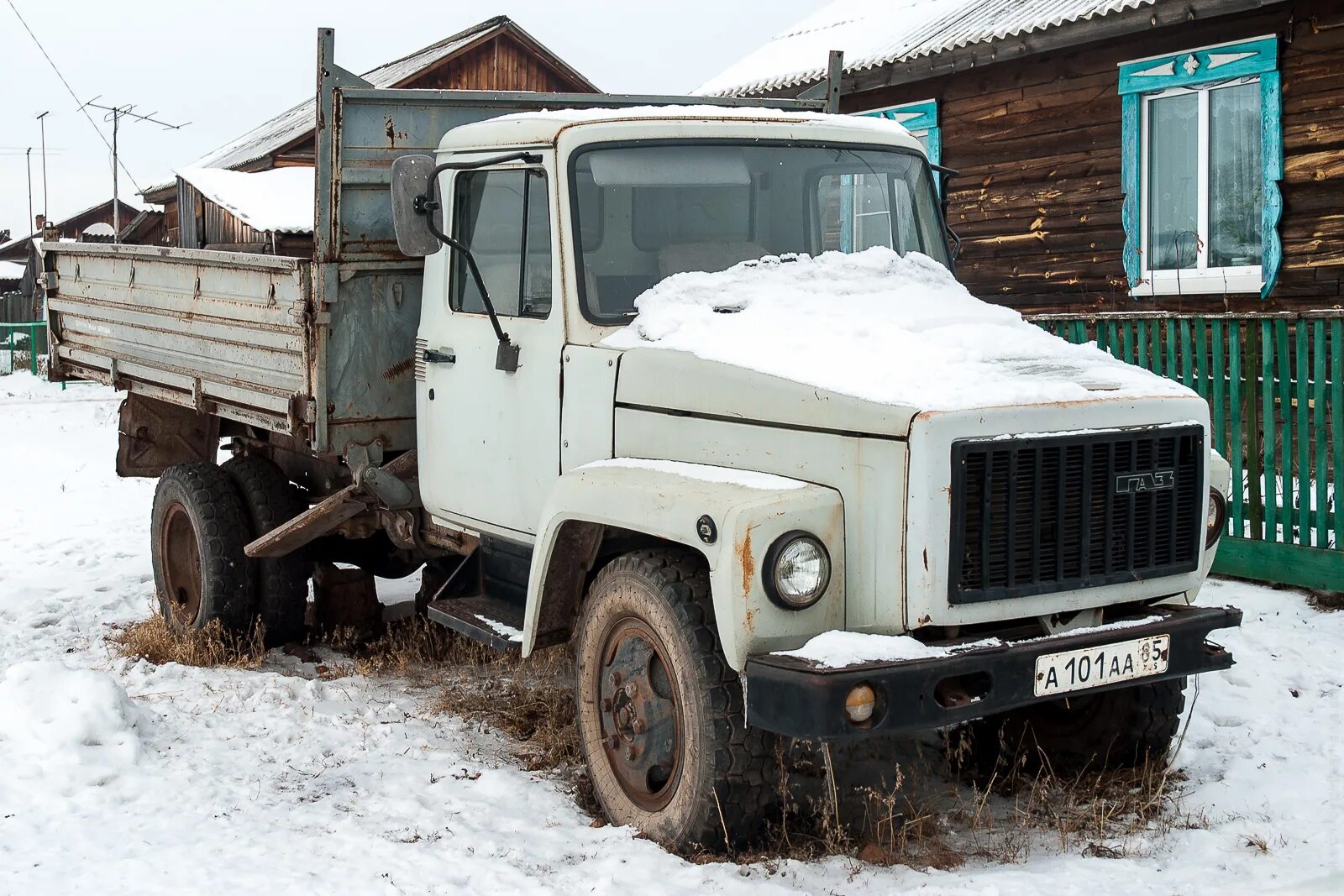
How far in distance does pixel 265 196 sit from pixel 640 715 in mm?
5223

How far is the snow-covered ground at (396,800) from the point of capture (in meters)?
3.88

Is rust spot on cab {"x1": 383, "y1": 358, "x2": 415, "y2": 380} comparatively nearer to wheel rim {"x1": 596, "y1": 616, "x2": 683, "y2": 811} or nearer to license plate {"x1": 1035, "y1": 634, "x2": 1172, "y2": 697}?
wheel rim {"x1": 596, "y1": 616, "x2": 683, "y2": 811}

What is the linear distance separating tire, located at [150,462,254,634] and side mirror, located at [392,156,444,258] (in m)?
2.46

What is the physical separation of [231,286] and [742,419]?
125 inches

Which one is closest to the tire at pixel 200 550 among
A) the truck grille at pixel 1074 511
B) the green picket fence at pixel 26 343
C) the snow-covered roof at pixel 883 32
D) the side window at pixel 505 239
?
the side window at pixel 505 239

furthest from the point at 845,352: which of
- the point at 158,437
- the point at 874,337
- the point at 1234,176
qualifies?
the point at 1234,176

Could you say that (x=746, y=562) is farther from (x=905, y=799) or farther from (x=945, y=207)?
(x=945, y=207)

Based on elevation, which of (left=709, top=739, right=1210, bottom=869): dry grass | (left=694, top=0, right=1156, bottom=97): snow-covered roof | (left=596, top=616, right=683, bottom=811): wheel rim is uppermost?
(left=694, top=0, right=1156, bottom=97): snow-covered roof

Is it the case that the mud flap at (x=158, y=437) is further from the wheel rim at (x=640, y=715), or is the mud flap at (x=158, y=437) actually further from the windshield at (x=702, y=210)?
the wheel rim at (x=640, y=715)

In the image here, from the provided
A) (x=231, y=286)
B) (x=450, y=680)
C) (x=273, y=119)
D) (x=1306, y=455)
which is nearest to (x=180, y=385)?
(x=231, y=286)

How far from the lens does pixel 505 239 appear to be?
5.10 m

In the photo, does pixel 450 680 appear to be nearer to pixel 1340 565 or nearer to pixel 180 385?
pixel 180 385

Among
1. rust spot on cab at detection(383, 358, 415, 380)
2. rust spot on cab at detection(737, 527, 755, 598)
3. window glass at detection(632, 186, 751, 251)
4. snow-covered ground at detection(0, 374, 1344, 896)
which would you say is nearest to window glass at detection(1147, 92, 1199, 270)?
snow-covered ground at detection(0, 374, 1344, 896)

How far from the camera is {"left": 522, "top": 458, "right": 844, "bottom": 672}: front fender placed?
3.73 m
